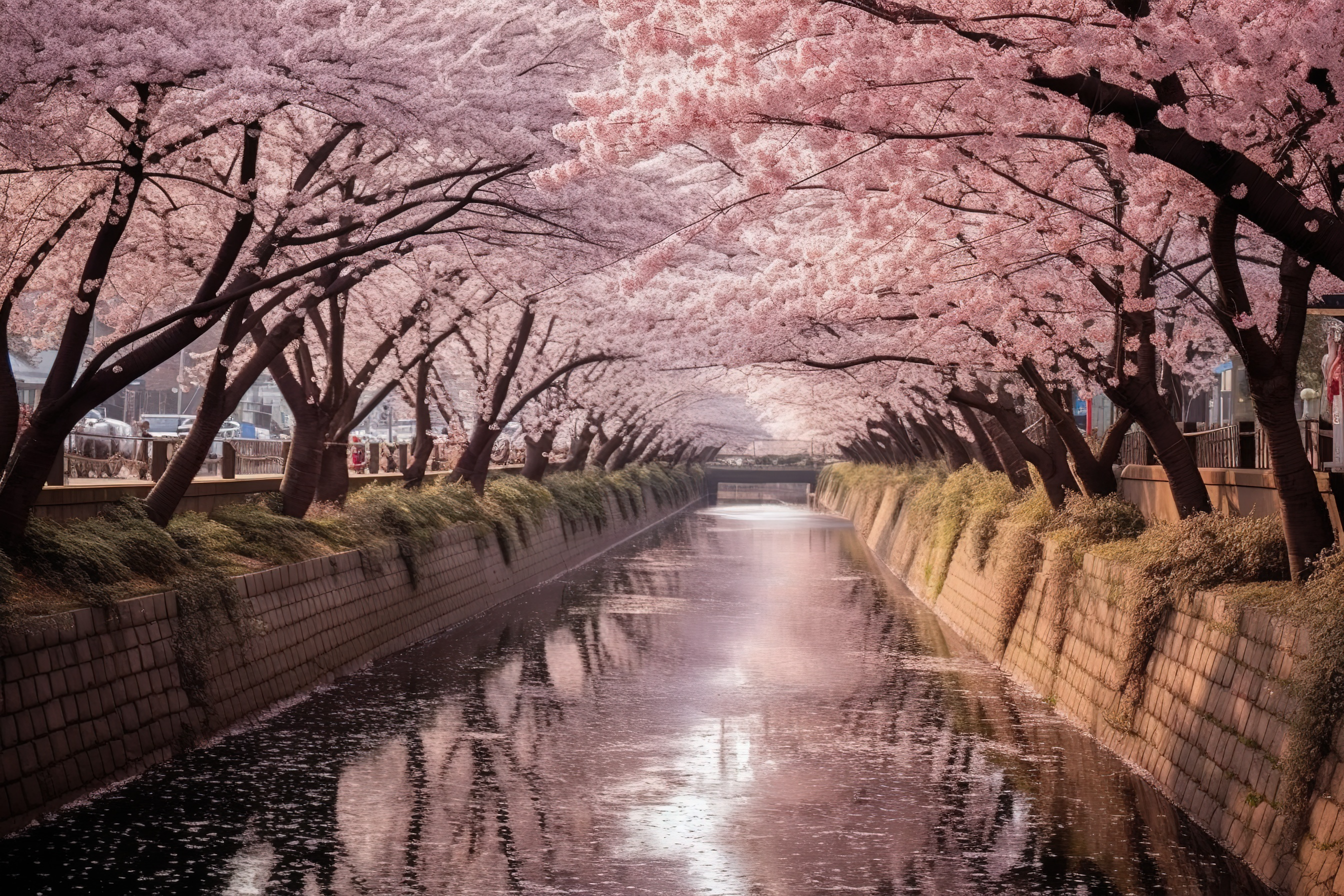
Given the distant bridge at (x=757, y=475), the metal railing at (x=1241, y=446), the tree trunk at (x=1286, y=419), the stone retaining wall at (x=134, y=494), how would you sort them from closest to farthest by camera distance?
the tree trunk at (x=1286, y=419)
the stone retaining wall at (x=134, y=494)
the metal railing at (x=1241, y=446)
the distant bridge at (x=757, y=475)

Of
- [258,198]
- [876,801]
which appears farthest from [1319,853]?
[258,198]

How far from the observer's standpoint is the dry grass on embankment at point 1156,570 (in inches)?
344

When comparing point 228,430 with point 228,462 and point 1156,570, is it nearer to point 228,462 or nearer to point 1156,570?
point 228,462

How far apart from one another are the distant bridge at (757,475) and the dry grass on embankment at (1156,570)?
86.1m

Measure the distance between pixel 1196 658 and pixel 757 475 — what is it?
105 m

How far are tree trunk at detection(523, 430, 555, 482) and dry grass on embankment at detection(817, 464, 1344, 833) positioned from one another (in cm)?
1430

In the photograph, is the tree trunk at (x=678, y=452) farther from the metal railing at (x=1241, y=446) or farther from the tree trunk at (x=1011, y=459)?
the metal railing at (x=1241, y=446)

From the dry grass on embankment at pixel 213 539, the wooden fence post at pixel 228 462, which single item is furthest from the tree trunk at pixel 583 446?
the wooden fence post at pixel 228 462

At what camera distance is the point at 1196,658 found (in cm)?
1197

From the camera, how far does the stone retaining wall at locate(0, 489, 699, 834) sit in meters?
10.4

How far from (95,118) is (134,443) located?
61.2 feet

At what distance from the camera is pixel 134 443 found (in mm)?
31109

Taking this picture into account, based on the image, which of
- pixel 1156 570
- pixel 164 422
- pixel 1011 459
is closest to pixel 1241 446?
pixel 1156 570

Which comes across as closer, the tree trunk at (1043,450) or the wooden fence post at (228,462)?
the tree trunk at (1043,450)
